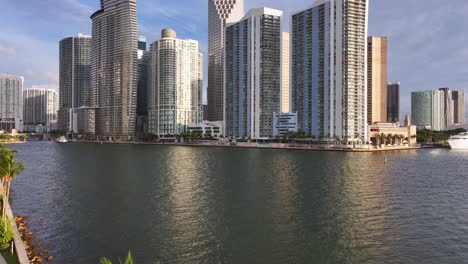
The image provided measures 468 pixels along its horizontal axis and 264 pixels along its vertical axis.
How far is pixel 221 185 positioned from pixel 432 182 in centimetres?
5295

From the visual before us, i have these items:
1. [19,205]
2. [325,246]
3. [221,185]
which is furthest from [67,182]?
[325,246]

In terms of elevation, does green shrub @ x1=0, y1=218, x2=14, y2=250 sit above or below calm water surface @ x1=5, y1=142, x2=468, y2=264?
above

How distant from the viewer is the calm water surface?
137 ft

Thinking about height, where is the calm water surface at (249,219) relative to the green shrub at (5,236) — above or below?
below

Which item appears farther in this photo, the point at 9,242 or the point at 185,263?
the point at 185,263

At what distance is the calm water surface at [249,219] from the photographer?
41906 mm

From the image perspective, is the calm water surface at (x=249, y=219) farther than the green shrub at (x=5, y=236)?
Yes

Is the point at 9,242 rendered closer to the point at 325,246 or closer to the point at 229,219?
the point at 229,219

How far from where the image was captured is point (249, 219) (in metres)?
55.9

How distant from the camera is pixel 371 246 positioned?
44.0 meters

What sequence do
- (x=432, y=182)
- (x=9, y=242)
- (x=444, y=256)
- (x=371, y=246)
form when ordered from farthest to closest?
1. (x=432, y=182)
2. (x=371, y=246)
3. (x=444, y=256)
4. (x=9, y=242)

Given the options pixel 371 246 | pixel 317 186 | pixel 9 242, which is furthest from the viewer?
pixel 317 186

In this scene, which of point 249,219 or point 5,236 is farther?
point 249,219

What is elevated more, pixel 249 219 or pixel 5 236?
pixel 5 236
